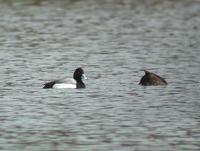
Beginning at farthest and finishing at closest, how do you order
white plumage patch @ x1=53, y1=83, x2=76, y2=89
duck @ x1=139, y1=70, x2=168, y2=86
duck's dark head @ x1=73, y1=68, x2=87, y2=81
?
duck's dark head @ x1=73, y1=68, x2=87, y2=81, duck @ x1=139, y1=70, x2=168, y2=86, white plumage patch @ x1=53, y1=83, x2=76, y2=89

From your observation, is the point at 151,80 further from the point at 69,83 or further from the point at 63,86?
the point at 63,86

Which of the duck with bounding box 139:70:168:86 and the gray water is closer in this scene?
the gray water

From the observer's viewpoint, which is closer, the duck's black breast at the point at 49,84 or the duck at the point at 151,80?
the duck's black breast at the point at 49,84

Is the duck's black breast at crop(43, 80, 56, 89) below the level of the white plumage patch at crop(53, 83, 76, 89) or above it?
above

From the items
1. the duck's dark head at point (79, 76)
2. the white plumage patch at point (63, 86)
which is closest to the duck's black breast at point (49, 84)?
the white plumage patch at point (63, 86)

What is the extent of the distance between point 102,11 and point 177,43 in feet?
64.0

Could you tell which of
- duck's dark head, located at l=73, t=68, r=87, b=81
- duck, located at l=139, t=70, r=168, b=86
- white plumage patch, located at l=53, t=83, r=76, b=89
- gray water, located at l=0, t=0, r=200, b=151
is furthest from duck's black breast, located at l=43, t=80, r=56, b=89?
duck, located at l=139, t=70, r=168, b=86

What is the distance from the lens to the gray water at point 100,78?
22.6 m

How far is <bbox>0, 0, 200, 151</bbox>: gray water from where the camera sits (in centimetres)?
2264

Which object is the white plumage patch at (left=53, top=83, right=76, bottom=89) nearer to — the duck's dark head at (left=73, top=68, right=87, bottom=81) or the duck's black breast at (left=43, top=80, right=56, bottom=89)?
the duck's black breast at (left=43, top=80, right=56, bottom=89)

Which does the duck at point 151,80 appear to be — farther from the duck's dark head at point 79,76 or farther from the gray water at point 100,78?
the duck's dark head at point 79,76

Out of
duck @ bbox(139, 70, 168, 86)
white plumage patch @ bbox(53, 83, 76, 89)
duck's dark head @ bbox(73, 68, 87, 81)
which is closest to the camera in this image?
white plumage patch @ bbox(53, 83, 76, 89)

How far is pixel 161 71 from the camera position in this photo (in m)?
36.1

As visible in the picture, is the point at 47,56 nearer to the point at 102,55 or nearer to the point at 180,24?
the point at 102,55
